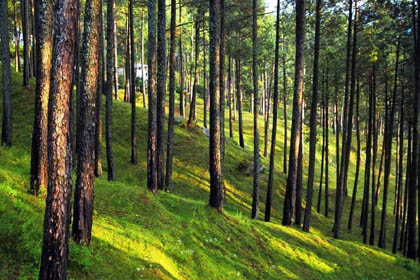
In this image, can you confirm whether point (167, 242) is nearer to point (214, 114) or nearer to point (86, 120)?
point (86, 120)

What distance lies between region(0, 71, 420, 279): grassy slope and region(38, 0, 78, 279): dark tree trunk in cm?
90

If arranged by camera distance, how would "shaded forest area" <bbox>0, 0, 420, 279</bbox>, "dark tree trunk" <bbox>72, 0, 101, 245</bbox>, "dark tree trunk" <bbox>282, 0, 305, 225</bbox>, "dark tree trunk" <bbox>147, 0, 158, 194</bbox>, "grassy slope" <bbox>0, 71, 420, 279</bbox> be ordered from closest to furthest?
1. "shaded forest area" <bbox>0, 0, 420, 279</bbox>
2. "grassy slope" <bbox>0, 71, 420, 279</bbox>
3. "dark tree trunk" <bbox>72, 0, 101, 245</bbox>
4. "dark tree trunk" <bbox>147, 0, 158, 194</bbox>
5. "dark tree trunk" <bbox>282, 0, 305, 225</bbox>

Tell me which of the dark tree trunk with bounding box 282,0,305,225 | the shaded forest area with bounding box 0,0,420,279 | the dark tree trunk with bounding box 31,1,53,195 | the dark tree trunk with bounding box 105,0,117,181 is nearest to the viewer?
the shaded forest area with bounding box 0,0,420,279

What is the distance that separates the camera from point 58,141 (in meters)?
5.75

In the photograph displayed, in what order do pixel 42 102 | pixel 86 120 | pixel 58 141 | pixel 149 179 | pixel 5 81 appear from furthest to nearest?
pixel 5 81
pixel 149 179
pixel 42 102
pixel 86 120
pixel 58 141

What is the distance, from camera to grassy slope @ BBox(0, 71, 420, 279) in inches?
287

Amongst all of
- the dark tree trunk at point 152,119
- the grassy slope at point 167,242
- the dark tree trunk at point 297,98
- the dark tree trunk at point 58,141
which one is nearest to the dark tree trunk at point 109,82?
the grassy slope at point 167,242

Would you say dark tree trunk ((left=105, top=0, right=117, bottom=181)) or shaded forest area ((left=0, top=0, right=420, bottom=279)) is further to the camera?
dark tree trunk ((left=105, top=0, right=117, bottom=181))

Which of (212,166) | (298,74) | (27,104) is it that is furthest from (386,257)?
(27,104)

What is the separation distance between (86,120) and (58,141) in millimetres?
1988

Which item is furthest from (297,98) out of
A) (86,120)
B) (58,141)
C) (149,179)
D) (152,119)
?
(58,141)

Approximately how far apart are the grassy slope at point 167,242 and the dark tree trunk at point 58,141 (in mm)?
903

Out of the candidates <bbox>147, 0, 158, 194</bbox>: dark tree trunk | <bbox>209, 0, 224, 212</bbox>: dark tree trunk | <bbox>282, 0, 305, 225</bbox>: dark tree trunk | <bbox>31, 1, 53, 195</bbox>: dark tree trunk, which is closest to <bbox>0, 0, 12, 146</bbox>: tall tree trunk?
<bbox>147, 0, 158, 194</bbox>: dark tree trunk

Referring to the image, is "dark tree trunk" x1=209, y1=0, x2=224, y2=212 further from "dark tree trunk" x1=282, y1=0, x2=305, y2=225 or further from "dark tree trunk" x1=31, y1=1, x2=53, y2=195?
"dark tree trunk" x1=31, y1=1, x2=53, y2=195
